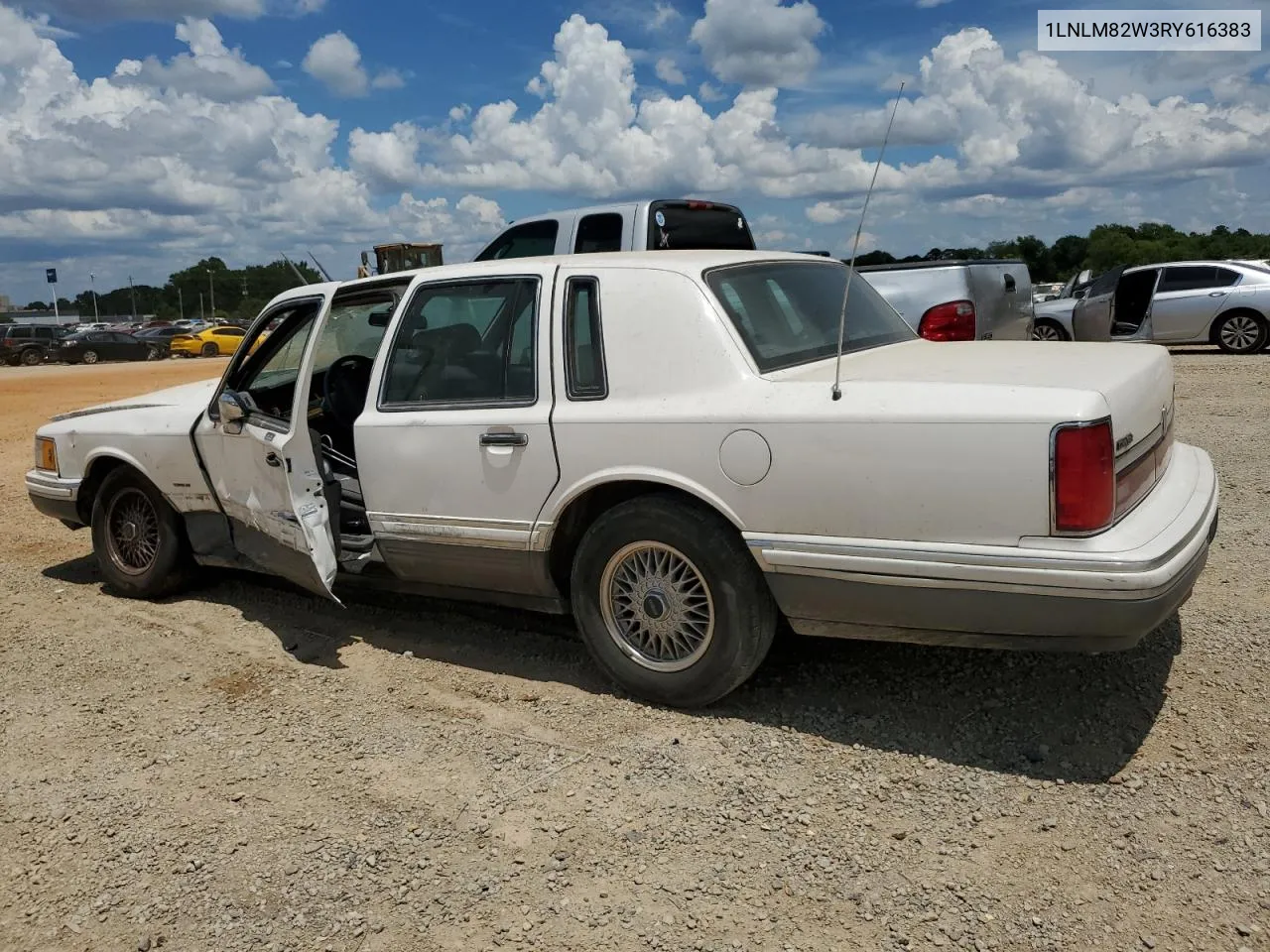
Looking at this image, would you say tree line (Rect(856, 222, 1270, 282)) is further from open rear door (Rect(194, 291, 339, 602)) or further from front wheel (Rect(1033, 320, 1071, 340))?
open rear door (Rect(194, 291, 339, 602))

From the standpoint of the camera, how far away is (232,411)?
506 centimetres

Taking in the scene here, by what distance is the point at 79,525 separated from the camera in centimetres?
627

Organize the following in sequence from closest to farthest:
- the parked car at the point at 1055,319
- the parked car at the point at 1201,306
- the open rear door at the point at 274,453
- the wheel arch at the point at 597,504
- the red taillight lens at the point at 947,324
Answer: the wheel arch at the point at 597,504
the open rear door at the point at 274,453
the red taillight lens at the point at 947,324
the parked car at the point at 1201,306
the parked car at the point at 1055,319

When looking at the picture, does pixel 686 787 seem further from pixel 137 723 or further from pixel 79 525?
pixel 79 525

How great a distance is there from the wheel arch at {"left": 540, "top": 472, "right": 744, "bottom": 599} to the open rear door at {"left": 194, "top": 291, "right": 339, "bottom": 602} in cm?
110

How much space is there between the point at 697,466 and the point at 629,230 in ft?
18.7

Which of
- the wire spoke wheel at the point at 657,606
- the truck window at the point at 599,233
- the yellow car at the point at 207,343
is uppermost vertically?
the truck window at the point at 599,233

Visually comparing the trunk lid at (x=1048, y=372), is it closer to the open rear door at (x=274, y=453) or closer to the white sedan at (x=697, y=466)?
the white sedan at (x=697, y=466)

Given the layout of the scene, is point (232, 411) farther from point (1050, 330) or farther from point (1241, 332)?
point (1050, 330)

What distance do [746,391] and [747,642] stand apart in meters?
0.91

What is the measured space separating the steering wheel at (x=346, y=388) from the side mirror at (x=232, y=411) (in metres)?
0.47

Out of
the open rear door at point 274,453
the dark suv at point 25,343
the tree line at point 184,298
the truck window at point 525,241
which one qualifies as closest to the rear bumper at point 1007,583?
the open rear door at point 274,453

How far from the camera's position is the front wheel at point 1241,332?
1566 cm

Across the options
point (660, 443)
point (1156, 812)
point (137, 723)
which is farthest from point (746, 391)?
Answer: point (137, 723)
